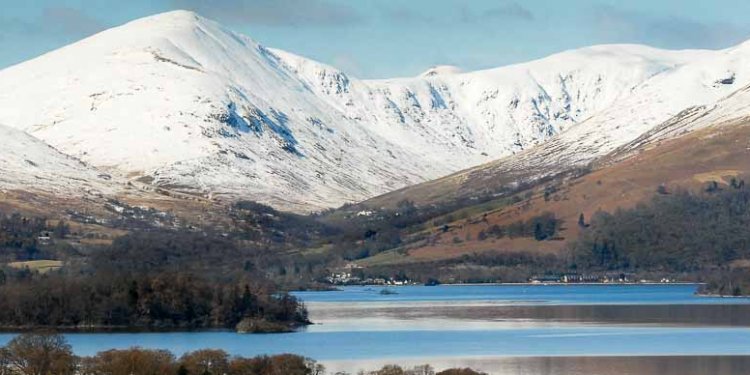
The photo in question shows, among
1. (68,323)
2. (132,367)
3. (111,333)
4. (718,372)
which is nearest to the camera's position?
(132,367)

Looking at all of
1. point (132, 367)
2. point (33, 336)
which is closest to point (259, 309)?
point (33, 336)

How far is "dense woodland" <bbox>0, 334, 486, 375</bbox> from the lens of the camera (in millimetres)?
88688

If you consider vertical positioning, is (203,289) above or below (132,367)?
above

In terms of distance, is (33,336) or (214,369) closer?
(214,369)

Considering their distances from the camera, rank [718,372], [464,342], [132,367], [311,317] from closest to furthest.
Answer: [132,367]
[718,372]
[464,342]
[311,317]

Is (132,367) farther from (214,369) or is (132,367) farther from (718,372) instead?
(718,372)

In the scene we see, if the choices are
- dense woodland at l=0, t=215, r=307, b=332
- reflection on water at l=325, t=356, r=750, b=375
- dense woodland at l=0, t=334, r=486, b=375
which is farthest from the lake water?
dense woodland at l=0, t=334, r=486, b=375

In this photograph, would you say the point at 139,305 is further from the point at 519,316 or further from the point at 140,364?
the point at 140,364

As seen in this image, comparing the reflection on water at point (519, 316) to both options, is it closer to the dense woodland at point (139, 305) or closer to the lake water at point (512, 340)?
the lake water at point (512, 340)

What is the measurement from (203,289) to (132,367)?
76.2 metres

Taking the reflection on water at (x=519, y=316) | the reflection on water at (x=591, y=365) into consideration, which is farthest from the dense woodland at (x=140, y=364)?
the reflection on water at (x=519, y=316)

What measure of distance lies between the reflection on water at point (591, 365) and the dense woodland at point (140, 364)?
599 inches

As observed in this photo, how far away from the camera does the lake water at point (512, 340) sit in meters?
114

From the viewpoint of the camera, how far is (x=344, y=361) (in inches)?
4532
